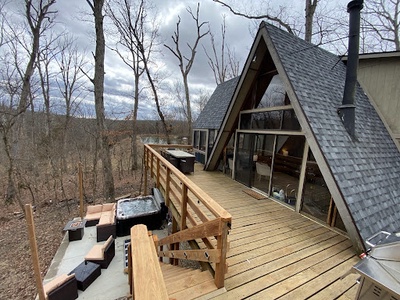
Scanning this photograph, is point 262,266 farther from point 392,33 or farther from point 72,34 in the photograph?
point 72,34

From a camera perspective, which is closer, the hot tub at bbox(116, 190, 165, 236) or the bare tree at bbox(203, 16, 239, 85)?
the hot tub at bbox(116, 190, 165, 236)

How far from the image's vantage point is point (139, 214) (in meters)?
6.01

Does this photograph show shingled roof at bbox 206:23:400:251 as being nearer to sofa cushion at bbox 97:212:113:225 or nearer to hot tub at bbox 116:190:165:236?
hot tub at bbox 116:190:165:236

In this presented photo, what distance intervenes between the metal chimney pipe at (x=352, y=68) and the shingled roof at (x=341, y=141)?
18 centimetres

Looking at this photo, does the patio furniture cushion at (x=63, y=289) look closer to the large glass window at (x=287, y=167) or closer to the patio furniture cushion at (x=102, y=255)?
Answer: the patio furniture cushion at (x=102, y=255)

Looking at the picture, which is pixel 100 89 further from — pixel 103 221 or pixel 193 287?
pixel 193 287

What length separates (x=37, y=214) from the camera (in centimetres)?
743

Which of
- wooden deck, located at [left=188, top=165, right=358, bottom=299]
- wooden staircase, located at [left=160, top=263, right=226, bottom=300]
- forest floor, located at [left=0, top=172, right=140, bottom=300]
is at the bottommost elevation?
forest floor, located at [left=0, top=172, right=140, bottom=300]

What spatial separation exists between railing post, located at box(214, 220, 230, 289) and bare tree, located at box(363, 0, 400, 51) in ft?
43.5

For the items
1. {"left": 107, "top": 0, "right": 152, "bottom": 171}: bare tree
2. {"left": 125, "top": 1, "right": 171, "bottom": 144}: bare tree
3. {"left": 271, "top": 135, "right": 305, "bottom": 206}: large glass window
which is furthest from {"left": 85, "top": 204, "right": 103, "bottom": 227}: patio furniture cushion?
{"left": 107, "top": 0, "right": 152, "bottom": 171}: bare tree

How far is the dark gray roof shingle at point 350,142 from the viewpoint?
3.00m

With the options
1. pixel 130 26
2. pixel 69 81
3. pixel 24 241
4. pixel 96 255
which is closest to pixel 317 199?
pixel 96 255

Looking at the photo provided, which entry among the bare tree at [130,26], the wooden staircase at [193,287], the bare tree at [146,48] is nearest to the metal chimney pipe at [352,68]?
the wooden staircase at [193,287]

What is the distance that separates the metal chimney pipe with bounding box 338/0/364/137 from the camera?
3805mm
